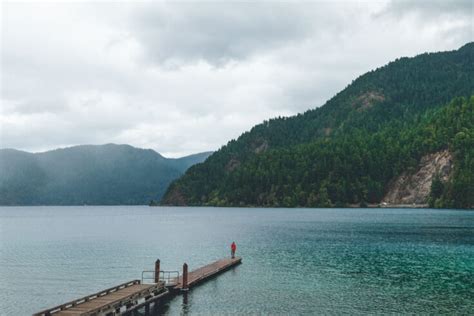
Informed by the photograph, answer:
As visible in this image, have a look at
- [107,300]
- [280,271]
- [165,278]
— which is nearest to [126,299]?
[107,300]

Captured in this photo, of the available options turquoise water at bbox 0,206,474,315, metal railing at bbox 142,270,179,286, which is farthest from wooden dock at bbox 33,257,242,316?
turquoise water at bbox 0,206,474,315

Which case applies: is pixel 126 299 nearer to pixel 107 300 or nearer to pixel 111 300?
pixel 111 300

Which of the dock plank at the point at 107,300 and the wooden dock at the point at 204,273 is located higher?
the dock plank at the point at 107,300

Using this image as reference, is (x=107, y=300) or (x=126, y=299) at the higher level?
(x=107, y=300)

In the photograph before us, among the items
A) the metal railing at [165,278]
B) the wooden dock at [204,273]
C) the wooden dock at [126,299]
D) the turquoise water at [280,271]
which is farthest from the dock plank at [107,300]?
the wooden dock at [204,273]

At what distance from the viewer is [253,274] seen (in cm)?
7081

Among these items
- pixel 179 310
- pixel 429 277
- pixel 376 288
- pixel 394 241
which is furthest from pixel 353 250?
pixel 179 310

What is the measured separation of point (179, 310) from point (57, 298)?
16519 millimetres

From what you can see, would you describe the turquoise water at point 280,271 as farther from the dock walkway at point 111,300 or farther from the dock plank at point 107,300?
the dock plank at point 107,300

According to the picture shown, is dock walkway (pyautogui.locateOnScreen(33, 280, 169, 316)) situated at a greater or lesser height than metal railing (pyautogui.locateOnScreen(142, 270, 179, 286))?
greater

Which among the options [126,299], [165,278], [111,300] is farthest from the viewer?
[165,278]

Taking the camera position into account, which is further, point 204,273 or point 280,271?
point 280,271

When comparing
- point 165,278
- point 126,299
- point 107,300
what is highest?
point 107,300

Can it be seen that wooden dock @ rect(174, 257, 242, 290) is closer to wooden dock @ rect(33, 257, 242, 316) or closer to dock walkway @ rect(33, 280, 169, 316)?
wooden dock @ rect(33, 257, 242, 316)
